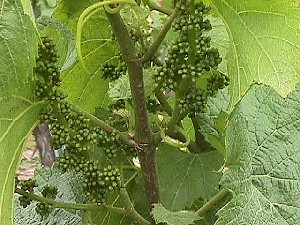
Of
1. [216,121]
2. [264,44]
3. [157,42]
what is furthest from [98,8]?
[216,121]

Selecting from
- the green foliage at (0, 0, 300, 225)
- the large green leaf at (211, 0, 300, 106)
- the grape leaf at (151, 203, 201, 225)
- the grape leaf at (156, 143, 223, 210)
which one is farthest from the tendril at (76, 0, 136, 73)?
the grape leaf at (156, 143, 223, 210)

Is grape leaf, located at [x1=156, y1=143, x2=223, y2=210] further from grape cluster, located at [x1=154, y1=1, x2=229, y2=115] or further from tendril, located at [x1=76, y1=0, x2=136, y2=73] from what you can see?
tendril, located at [x1=76, y1=0, x2=136, y2=73]

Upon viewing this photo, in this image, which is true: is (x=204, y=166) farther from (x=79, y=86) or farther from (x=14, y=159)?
(x=14, y=159)

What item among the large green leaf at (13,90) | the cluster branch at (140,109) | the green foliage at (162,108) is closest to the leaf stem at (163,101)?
the green foliage at (162,108)

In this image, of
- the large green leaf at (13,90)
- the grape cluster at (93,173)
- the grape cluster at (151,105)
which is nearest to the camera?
the large green leaf at (13,90)

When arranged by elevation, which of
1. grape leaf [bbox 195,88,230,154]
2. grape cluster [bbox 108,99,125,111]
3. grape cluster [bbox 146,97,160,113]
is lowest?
A: grape leaf [bbox 195,88,230,154]

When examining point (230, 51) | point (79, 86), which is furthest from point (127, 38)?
point (79, 86)

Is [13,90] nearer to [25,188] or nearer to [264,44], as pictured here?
[25,188]

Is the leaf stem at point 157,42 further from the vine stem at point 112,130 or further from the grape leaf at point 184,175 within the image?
the grape leaf at point 184,175
